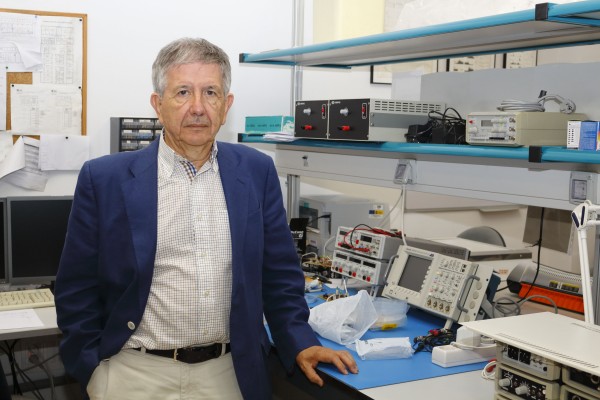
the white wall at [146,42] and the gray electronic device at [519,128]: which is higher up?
the white wall at [146,42]

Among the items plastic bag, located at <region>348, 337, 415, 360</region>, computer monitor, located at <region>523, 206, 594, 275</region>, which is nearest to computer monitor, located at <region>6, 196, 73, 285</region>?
plastic bag, located at <region>348, 337, 415, 360</region>

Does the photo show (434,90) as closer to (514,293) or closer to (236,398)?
(514,293)

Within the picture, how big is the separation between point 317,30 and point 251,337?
192 centimetres

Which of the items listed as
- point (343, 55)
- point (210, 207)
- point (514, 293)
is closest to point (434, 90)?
point (343, 55)

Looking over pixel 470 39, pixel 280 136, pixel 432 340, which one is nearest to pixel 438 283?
pixel 432 340

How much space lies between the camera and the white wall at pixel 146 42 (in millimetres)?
3324

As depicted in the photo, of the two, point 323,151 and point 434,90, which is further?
point 323,151

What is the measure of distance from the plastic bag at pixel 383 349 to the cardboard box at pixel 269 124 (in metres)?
1.30

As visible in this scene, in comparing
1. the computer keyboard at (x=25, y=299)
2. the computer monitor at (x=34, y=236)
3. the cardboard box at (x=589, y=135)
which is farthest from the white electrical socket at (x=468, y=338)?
the computer monitor at (x=34, y=236)

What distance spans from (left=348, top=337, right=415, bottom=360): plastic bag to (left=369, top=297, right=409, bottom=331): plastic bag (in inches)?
9.0

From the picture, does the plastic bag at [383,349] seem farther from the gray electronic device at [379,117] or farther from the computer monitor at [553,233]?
the computer monitor at [553,233]

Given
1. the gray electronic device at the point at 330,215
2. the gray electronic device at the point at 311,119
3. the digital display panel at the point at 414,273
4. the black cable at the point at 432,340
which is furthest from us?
the gray electronic device at the point at 330,215

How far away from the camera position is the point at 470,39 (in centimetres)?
231

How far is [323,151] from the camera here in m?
3.22
